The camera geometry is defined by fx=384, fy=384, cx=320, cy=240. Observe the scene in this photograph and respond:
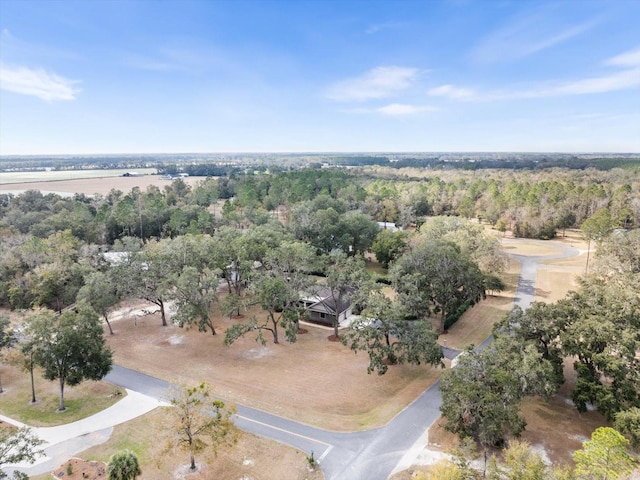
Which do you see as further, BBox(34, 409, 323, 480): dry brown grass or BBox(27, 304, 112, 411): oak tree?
BBox(27, 304, 112, 411): oak tree

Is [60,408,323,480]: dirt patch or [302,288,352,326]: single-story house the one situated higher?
[302,288,352,326]: single-story house

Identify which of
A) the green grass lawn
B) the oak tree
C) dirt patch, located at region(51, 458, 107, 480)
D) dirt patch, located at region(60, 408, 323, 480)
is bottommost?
the green grass lawn

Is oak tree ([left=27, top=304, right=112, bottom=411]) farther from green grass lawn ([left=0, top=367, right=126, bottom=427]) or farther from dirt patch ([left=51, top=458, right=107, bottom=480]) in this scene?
dirt patch ([left=51, top=458, right=107, bottom=480])

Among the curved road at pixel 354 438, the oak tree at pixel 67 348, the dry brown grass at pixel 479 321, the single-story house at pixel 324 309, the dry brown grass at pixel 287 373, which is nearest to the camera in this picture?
the curved road at pixel 354 438

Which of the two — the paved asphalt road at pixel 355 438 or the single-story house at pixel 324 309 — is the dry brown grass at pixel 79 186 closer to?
the single-story house at pixel 324 309

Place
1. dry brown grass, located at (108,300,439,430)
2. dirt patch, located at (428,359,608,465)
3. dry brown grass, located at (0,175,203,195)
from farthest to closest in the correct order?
dry brown grass, located at (0,175,203,195) < dry brown grass, located at (108,300,439,430) < dirt patch, located at (428,359,608,465)

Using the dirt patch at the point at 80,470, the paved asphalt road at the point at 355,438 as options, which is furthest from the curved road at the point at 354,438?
the dirt patch at the point at 80,470

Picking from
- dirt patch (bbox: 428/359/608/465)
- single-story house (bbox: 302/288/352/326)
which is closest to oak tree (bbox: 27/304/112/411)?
single-story house (bbox: 302/288/352/326)

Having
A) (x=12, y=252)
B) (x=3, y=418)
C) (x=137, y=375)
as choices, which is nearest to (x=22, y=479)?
(x=3, y=418)
